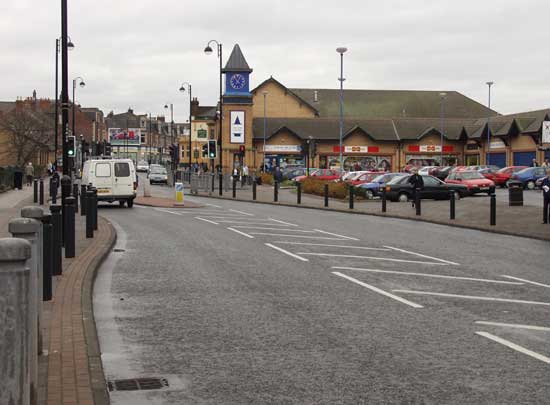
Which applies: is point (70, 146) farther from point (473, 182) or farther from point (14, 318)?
point (473, 182)

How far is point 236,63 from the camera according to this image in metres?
70.5

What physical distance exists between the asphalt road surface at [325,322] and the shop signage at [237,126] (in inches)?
2110

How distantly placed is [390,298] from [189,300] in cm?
260

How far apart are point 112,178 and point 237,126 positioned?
1562 inches

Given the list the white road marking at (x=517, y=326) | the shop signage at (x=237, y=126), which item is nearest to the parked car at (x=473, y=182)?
the shop signage at (x=237, y=126)

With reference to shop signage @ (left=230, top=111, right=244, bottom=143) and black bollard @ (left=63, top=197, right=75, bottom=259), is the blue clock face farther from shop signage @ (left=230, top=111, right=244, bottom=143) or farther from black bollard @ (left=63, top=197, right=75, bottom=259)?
black bollard @ (left=63, top=197, right=75, bottom=259)

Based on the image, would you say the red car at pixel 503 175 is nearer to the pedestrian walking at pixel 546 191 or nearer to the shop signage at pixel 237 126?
the shop signage at pixel 237 126

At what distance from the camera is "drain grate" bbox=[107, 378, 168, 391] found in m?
6.01

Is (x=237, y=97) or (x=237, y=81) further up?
(x=237, y=81)

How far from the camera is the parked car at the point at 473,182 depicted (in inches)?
1598

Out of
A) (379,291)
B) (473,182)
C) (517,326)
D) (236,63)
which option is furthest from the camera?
(236,63)

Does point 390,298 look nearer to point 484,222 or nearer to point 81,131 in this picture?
point 484,222

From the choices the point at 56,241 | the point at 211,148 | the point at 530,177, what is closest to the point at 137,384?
the point at 56,241

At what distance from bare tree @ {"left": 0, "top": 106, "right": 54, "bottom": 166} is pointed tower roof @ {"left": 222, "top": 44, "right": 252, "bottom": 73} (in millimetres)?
Answer: 17155
